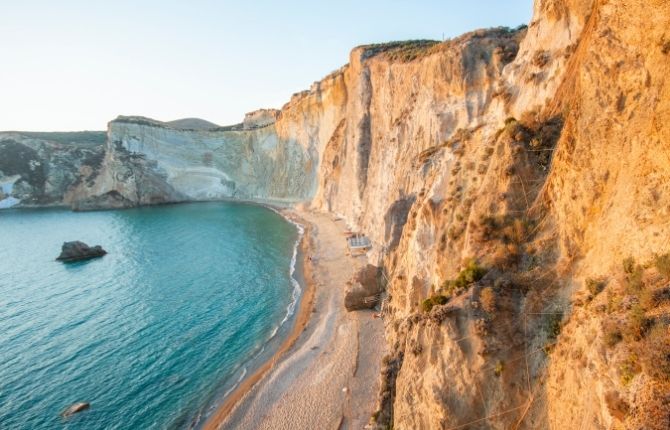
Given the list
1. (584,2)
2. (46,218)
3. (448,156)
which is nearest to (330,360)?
(448,156)

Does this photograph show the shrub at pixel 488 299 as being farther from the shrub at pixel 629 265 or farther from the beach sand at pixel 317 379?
the beach sand at pixel 317 379

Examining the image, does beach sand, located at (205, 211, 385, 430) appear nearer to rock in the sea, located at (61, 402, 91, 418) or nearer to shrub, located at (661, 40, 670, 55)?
rock in the sea, located at (61, 402, 91, 418)

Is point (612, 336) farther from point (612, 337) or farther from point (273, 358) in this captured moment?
point (273, 358)

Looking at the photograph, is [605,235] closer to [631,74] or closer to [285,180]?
[631,74]

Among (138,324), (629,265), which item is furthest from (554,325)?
(138,324)

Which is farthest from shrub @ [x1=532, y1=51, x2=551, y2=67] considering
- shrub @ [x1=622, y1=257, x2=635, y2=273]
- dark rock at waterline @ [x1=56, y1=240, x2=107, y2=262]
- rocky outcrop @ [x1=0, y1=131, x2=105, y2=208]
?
rocky outcrop @ [x1=0, y1=131, x2=105, y2=208]
